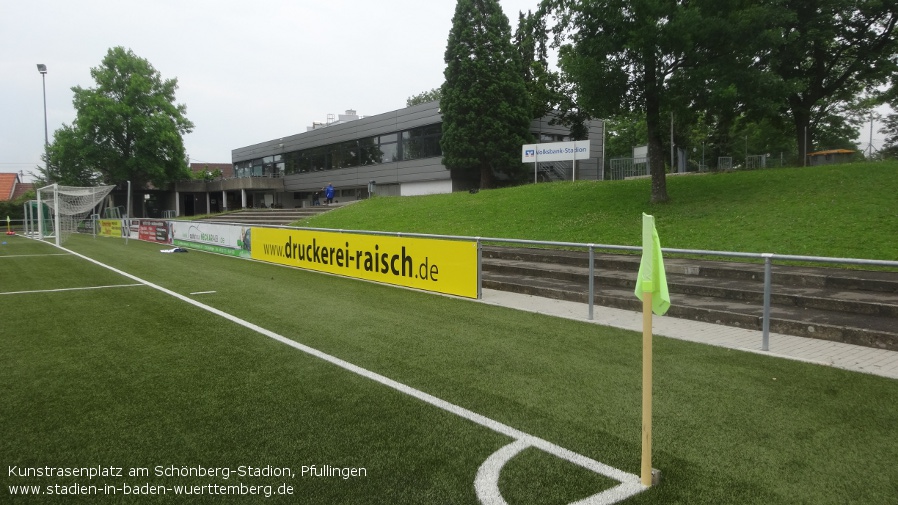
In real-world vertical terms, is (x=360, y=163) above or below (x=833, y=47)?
below

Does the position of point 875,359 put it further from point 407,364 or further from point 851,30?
point 851,30

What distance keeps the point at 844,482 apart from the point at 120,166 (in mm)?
58683

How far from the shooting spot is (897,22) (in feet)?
86.2

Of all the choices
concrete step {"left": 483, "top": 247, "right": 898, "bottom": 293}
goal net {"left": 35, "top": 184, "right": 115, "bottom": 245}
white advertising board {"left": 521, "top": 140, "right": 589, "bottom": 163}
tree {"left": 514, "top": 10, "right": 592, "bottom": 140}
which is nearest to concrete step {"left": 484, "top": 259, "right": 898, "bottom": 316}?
concrete step {"left": 483, "top": 247, "right": 898, "bottom": 293}

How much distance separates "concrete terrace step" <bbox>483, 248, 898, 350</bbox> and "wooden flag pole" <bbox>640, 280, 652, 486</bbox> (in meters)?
5.00

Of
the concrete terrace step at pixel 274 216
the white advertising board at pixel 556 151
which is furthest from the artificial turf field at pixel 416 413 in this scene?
the concrete terrace step at pixel 274 216

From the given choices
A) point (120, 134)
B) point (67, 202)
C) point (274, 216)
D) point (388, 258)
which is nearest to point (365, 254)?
point (388, 258)

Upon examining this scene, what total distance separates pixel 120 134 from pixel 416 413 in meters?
57.0

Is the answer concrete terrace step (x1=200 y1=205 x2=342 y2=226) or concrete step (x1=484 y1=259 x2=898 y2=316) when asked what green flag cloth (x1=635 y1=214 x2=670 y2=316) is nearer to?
concrete step (x1=484 y1=259 x2=898 y2=316)

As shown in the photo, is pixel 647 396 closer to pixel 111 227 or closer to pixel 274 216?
pixel 274 216

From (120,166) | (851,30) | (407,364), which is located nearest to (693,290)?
(407,364)

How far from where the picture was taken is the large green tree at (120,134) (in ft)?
159

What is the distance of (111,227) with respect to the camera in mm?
34000

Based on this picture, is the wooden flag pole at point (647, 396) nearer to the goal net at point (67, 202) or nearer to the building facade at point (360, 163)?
the building facade at point (360, 163)
